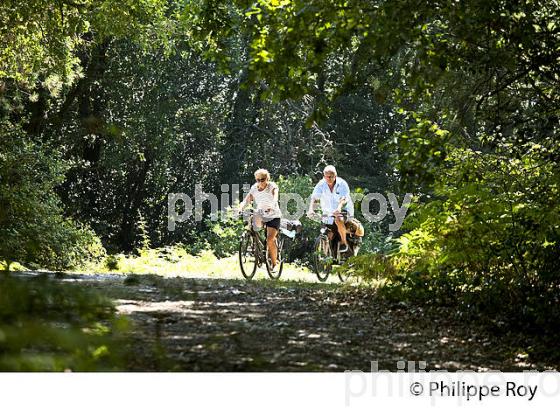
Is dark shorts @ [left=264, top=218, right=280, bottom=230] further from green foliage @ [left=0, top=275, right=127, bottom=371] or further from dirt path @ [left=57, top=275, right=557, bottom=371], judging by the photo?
green foliage @ [left=0, top=275, right=127, bottom=371]

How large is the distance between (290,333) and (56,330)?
2.60m

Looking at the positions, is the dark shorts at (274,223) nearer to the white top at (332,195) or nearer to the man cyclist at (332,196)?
the man cyclist at (332,196)

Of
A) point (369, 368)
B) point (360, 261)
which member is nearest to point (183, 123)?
point (360, 261)

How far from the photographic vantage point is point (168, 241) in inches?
1411

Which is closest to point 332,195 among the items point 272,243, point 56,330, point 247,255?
point 272,243

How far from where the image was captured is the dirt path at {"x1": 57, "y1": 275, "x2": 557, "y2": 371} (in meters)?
7.34

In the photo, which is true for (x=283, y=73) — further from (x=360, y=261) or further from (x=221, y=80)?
(x=221, y=80)

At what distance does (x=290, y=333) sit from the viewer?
29.4ft

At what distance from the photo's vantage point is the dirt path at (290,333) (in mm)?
7336

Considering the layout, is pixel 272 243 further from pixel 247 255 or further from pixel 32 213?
pixel 32 213

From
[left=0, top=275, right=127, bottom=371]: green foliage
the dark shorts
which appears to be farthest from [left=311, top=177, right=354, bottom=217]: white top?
[left=0, top=275, right=127, bottom=371]: green foliage

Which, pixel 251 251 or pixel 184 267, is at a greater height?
pixel 251 251

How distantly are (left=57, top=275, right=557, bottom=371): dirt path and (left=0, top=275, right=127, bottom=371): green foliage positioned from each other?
0.77 feet

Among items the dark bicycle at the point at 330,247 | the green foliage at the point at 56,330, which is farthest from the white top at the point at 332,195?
the green foliage at the point at 56,330
